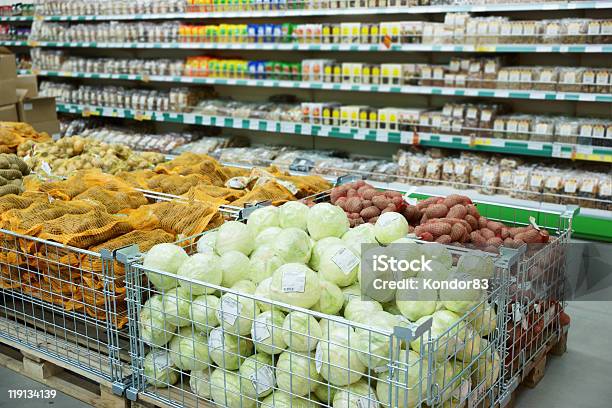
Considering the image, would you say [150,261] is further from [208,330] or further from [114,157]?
[114,157]

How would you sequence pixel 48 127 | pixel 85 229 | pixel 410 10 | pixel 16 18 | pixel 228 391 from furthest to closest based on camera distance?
pixel 16 18
pixel 48 127
pixel 410 10
pixel 85 229
pixel 228 391

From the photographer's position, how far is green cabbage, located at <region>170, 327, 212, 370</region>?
1891 mm

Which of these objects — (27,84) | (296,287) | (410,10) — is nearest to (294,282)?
(296,287)

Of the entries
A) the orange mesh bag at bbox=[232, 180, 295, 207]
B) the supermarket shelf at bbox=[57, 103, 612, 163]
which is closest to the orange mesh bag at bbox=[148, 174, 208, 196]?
the orange mesh bag at bbox=[232, 180, 295, 207]

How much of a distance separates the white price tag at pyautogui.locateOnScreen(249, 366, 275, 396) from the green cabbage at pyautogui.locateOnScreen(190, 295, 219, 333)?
0.66 ft

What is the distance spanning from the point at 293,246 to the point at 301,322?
0.32 m

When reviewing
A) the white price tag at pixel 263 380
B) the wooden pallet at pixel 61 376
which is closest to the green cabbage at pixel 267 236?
the white price tag at pixel 263 380

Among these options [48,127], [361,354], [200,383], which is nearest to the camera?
[361,354]

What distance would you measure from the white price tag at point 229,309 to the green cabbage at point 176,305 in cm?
17

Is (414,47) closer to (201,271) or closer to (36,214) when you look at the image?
(36,214)

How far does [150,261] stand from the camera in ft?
6.37

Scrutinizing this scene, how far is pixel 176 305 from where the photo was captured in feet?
→ 6.18

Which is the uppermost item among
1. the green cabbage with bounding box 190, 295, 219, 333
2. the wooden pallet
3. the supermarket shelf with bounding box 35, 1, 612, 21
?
the supermarket shelf with bounding box 35, 1, 612, 21

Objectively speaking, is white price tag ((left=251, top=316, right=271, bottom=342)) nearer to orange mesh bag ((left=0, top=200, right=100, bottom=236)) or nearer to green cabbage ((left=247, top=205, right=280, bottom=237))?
green cabbage ((left=247, top=205, right=280, bottom=237))
